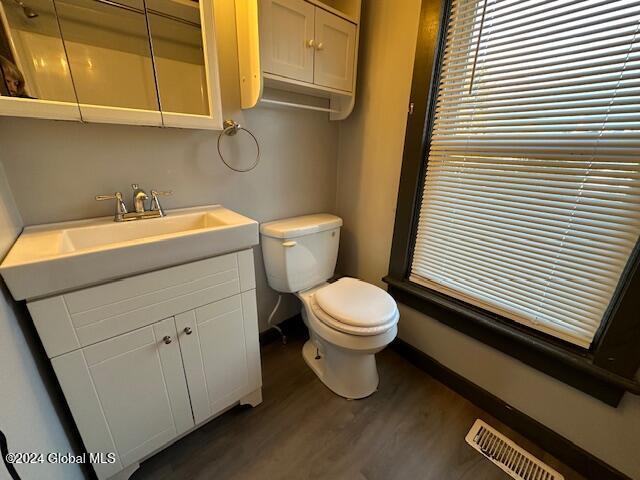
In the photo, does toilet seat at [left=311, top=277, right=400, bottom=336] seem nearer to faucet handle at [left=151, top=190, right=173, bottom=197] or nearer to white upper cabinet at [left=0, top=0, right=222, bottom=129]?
faucet handle at [left=151, top=190, right=173, bottom=197]

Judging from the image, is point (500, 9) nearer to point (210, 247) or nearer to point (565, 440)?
point (210, 247)

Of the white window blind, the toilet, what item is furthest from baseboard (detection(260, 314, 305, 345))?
the white window blind

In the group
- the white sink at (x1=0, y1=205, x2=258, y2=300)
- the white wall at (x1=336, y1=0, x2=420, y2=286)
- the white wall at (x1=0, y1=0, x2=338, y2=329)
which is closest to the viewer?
the white sink at (x1=0, y1=205, x2=258, y2=300)

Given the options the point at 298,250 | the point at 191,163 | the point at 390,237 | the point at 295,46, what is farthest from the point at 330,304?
the point at 295,46

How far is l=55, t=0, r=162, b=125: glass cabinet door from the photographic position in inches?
34.0

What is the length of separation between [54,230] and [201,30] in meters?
0.92

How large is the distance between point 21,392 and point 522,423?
1761mm

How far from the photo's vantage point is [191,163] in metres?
1.18

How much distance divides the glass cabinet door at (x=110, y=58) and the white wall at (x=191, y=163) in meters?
0.11

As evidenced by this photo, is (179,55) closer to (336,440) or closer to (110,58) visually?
(110,58)

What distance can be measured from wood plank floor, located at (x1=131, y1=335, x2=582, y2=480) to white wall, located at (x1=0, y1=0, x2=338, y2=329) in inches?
21.6

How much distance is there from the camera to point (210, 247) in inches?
35.5

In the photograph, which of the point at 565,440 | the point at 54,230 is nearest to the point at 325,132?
the point at 54,230

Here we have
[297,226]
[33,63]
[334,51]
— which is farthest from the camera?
[297,226]
